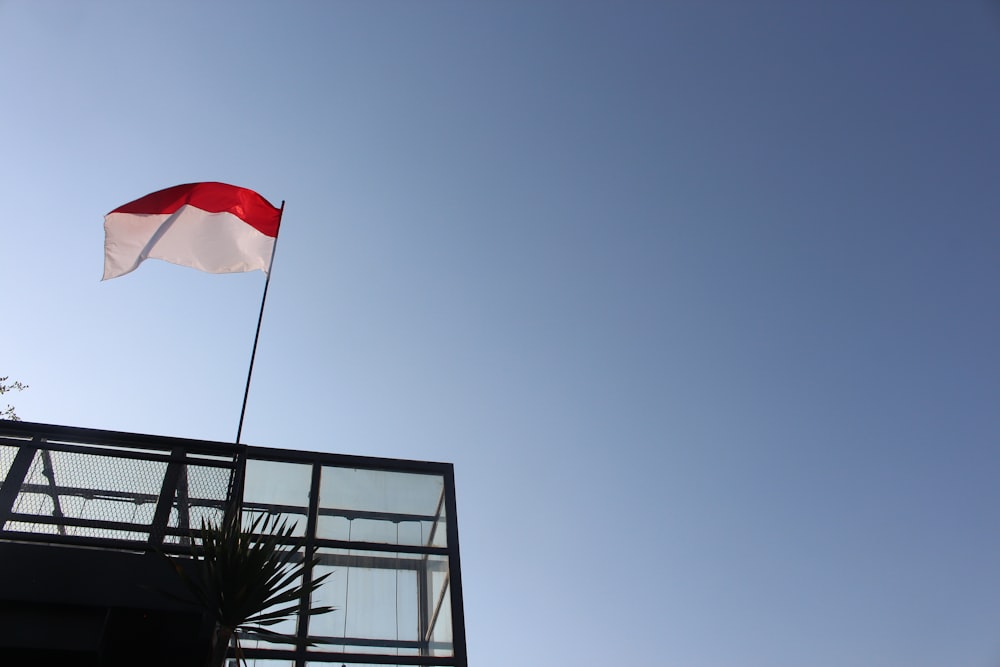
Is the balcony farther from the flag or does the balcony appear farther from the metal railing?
the flag

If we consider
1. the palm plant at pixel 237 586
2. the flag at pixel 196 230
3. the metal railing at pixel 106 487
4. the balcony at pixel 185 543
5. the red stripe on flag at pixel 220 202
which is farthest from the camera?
the red stripe on flag at pixel 220 202

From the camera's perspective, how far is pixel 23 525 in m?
6.69

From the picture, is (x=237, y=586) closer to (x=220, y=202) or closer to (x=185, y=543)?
(x=185, y=543)

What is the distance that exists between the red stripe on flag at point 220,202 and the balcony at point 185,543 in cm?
361

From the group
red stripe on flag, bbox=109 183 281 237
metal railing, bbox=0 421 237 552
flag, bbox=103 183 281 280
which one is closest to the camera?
metal railing, bbox=0 421 237 552

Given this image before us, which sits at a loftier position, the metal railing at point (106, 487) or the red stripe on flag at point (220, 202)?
the red stripe on flag at point (220, 202)

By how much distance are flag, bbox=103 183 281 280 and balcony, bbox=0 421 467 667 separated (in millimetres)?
3011

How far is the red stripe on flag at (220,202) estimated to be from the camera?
981 centimetres

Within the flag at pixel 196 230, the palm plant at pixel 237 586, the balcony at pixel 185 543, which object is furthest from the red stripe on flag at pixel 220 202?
the palm plant at pixel 237 586

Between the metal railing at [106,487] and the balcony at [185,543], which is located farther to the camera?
the metal railing at [106,487]

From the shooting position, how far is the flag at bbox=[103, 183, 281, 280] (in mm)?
9477

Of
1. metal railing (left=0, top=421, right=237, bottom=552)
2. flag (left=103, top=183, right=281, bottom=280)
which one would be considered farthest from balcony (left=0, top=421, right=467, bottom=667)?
flag (left=103, top=183, right=281, bottom=280)

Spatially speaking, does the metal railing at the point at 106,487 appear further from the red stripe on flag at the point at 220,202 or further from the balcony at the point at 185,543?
the red stripe on flag at the point at 220,202

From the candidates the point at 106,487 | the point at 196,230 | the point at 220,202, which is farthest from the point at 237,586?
the point at 220,202
